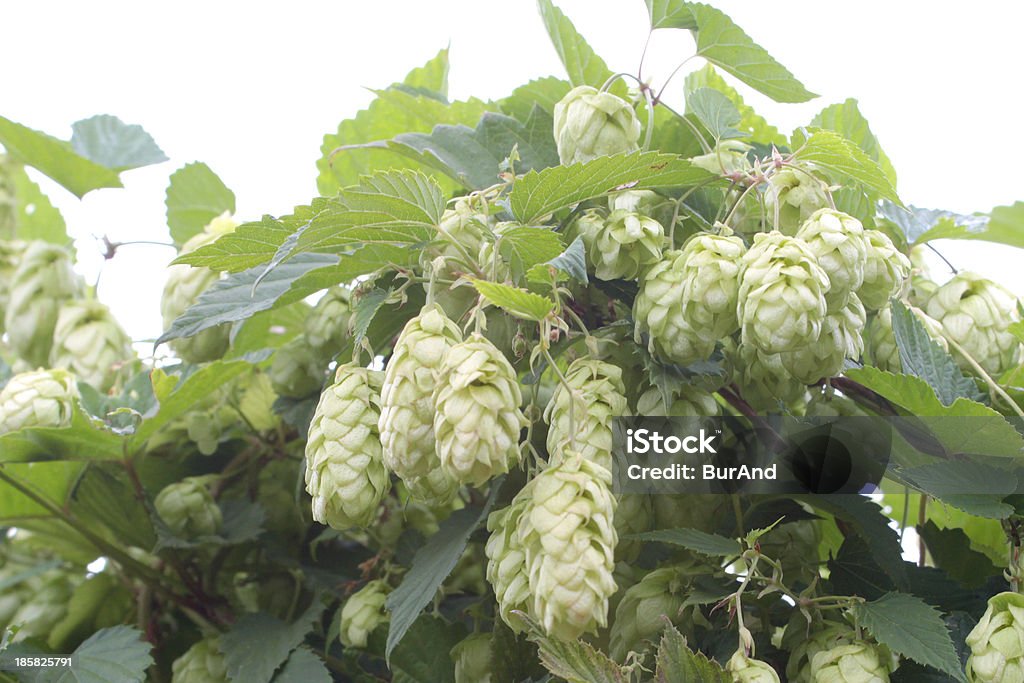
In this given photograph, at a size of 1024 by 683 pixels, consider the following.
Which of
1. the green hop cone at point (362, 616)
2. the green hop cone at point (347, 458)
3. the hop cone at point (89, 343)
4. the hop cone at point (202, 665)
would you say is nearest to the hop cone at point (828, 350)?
the green hop cone at point (347, 458)

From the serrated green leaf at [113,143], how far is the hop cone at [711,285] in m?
0.83

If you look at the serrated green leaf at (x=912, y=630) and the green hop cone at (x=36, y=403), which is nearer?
the serrated green leaf at (x=912, y=630)

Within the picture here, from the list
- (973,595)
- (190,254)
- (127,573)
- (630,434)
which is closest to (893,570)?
(973,595)

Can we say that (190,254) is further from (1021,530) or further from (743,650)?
(1021,530)

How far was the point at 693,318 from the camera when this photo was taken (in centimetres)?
60

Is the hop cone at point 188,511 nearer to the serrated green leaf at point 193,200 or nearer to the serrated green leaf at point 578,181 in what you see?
the serrated green leaf at point 193,200

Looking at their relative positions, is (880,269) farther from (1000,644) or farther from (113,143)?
(113,143)

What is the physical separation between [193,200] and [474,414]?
77 centimetres

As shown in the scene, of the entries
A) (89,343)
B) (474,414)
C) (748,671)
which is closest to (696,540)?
(748,671)

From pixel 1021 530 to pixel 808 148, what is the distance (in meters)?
0.27

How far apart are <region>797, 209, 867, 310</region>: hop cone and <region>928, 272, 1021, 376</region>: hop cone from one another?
18 cm

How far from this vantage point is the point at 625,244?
64cm

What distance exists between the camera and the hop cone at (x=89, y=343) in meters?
1.06

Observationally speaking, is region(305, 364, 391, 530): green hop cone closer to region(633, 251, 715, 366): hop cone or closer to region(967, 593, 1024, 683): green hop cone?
region(633, 251, 715, 366): hop cone
